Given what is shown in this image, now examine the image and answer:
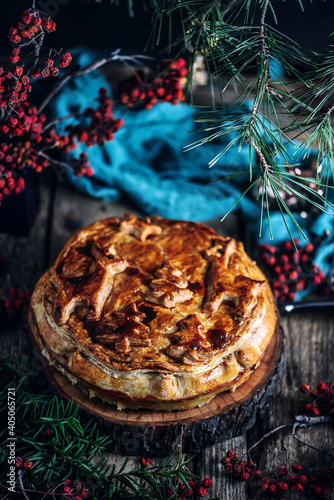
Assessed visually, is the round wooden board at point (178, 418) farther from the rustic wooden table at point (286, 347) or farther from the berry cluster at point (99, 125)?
the berry cluster at point (99, 125)

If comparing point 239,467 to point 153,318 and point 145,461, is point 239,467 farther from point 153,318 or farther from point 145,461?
point 153,318

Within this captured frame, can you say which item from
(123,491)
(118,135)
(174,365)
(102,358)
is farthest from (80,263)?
(118,135)

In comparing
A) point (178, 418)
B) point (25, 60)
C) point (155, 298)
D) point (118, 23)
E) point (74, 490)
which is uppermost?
point (118, 23)

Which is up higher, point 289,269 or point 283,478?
point 289,269

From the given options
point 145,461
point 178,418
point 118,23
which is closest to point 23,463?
point 145,461

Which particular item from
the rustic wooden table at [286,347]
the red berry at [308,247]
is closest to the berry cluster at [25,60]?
the rustic wooden table at [286,347]

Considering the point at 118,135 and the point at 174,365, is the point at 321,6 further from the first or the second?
the point at 174,365
